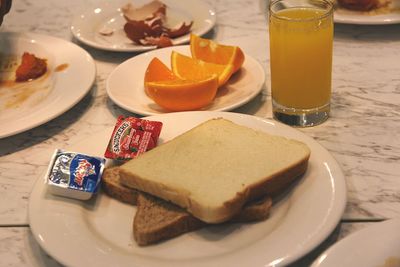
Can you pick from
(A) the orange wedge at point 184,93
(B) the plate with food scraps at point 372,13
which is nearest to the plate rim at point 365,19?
(B) the plate with food scraps at point 372,13

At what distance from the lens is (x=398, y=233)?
82 centimetres

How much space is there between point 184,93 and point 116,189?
32cm

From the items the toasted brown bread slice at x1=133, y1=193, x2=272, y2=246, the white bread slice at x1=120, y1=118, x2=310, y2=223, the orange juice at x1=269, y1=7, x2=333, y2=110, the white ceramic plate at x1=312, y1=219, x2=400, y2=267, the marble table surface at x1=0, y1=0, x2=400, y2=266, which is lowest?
the marble table surface at x1=0, y1=0, x2=400, y2=266

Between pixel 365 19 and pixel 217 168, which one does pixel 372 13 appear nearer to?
pixel 365 19

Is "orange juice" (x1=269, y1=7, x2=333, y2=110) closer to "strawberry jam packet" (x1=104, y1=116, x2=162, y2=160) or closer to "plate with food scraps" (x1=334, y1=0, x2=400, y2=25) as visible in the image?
"strawberry jam packet" (x1=104, y1=116, x2=162, y2=160)

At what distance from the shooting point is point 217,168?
3.19ft

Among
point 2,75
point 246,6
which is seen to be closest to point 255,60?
point 246,6

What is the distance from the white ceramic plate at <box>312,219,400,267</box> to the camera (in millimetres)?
779

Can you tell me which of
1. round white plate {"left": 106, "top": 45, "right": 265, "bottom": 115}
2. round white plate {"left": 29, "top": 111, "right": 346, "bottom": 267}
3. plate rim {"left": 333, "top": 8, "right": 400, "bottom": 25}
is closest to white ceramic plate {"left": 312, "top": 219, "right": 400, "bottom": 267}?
round white plate {"left": 29, "top": 111, "right": 346, "bottom": 267}

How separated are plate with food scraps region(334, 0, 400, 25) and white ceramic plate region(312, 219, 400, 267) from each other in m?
0.86

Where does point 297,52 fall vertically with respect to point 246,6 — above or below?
above

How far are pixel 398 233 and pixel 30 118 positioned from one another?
83cm

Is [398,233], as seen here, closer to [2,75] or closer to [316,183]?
[316,183]

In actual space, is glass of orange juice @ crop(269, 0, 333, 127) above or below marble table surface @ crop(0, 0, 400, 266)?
above
